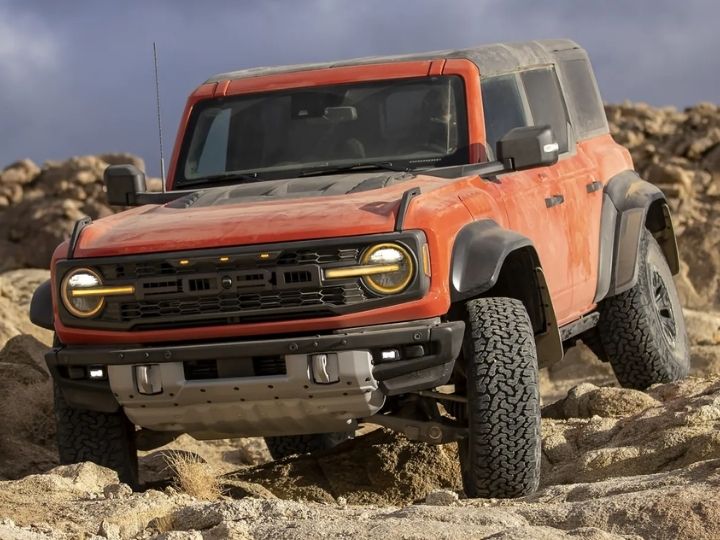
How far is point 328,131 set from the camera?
7801 mm

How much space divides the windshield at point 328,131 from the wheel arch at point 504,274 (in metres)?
0.59

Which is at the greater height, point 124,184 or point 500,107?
point 500,107

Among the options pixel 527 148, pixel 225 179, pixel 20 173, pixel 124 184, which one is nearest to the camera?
pixel 527 148

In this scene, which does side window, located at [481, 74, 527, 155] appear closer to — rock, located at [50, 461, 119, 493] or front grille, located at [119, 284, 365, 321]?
front grille, located at [119, 284, 365, 321]

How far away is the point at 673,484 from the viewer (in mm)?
5875

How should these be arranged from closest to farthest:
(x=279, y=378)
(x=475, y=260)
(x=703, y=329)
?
(x=279, y=378) → (x=475, y=260) → (x=703, y=329)

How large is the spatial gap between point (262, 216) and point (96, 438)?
1.34 meters

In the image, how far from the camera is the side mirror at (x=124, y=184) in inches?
310

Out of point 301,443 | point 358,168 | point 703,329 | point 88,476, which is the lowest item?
point 703,329

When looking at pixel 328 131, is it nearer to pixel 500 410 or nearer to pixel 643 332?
pixel 500 410

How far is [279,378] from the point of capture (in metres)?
6.29

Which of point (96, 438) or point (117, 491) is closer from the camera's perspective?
point (117, 491)

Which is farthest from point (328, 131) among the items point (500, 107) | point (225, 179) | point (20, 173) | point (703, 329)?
point (20, 173)

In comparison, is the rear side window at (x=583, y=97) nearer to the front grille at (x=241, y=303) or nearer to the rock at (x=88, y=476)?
the front grille at (x=241, y=303)
